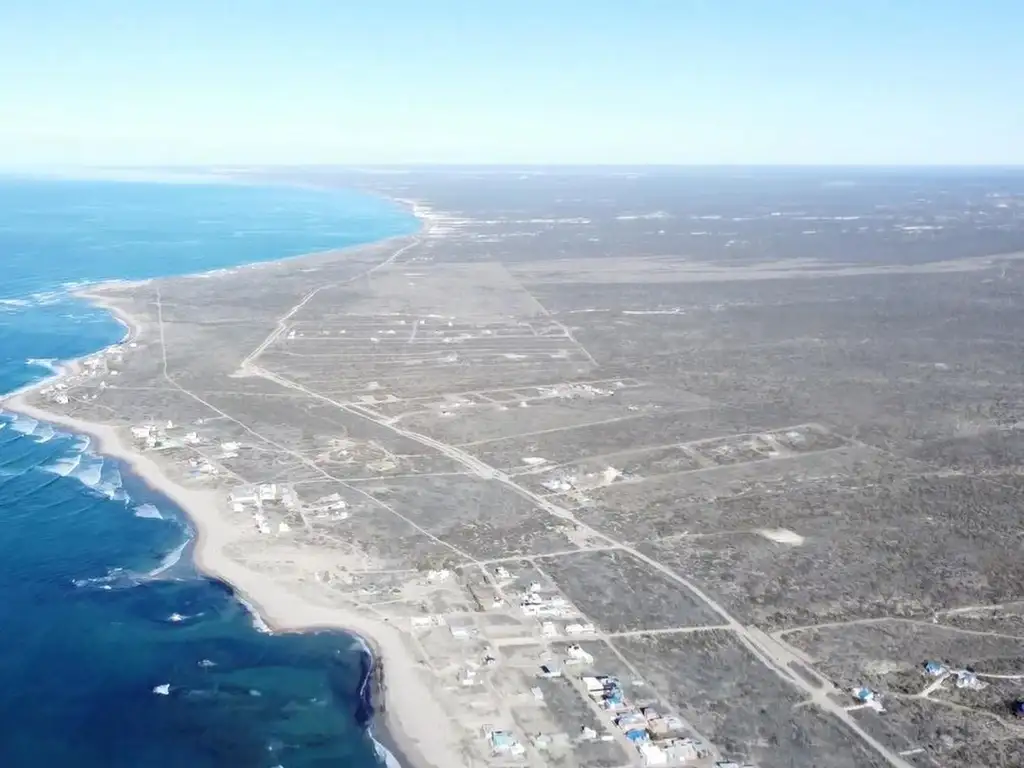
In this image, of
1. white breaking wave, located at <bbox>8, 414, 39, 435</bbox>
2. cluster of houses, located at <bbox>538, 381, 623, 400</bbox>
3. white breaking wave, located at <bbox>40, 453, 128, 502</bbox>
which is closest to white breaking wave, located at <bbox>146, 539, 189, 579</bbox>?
white breaking wave, located at <bbox>40, 453, 128, 502</bbox>

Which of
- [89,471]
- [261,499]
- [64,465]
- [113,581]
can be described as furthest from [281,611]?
[64,465]

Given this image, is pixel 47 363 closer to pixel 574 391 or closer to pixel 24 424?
pixel 24 424

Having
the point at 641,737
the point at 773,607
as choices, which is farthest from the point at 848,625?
the point at 641,737

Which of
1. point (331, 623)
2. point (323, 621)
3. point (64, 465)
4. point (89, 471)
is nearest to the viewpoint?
point (331, 623)

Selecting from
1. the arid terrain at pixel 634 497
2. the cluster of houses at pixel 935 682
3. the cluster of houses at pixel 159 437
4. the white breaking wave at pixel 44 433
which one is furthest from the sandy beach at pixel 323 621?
the cluster of houses at pixel 935 682

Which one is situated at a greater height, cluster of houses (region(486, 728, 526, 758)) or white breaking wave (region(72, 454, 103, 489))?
white breaking wave (region(72, 454, 103, 489))

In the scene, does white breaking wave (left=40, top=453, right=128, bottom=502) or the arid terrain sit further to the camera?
white breaking wave (left=40, top=453, right=128, bottom=502)

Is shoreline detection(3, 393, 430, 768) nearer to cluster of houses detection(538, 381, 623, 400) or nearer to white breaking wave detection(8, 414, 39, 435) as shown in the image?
white breaking wave detection(8, 414, 39, 435)
